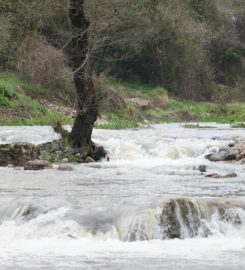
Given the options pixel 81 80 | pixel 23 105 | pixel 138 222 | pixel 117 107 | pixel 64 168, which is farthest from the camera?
pixel 117 107

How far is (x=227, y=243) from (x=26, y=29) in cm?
2433

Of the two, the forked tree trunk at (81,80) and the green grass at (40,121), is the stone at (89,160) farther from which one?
the green grass at (40,121)

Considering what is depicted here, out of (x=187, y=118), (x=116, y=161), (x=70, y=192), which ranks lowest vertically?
(x=187, y=118)

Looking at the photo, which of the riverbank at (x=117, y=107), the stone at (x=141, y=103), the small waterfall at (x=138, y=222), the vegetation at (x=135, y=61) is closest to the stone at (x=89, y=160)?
the vegetation at (x=135, y=61)

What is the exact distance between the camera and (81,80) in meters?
18.3

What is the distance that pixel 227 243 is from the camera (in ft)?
31.4

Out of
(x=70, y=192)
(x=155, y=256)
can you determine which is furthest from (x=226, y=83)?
(x=155, y=256)

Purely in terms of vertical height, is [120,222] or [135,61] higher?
[120,222]

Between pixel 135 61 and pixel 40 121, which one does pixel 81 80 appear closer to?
pixel 40 121

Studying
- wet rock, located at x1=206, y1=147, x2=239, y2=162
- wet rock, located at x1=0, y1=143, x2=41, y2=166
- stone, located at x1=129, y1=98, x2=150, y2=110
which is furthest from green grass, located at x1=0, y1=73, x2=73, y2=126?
wet rock, located at x1=0, y1=143, x2=41, y2=166

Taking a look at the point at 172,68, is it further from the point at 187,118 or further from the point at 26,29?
the point at 26,29

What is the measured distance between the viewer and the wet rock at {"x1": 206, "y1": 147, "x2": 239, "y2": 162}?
19547 mm

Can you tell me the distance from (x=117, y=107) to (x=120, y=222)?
24764 millimetres

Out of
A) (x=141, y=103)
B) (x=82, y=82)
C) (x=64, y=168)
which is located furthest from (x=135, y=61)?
(x=64, y=168)
